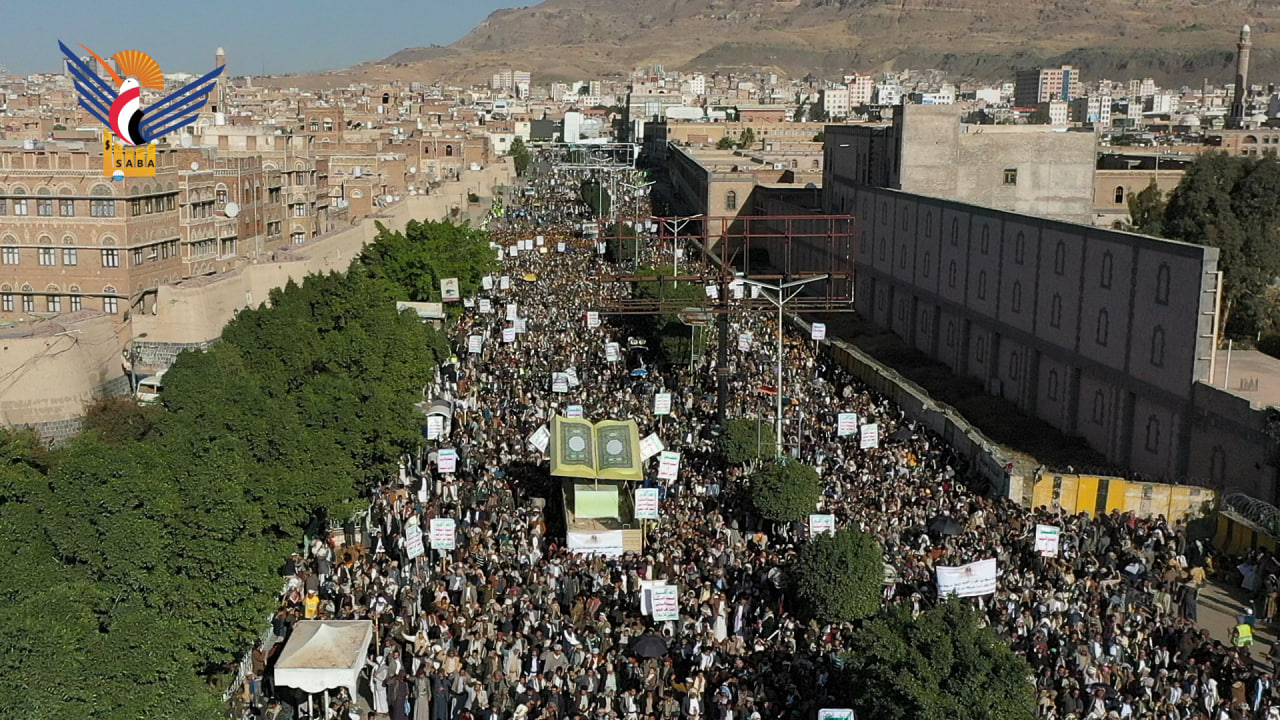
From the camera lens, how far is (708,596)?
20.2m

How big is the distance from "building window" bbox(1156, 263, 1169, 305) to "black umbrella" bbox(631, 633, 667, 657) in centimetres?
1632

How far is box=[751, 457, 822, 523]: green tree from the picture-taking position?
23.6m

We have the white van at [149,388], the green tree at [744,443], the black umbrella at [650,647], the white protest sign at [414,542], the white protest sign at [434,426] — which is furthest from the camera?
the white van at [149,388]

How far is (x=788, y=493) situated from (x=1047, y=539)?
4.48 meters

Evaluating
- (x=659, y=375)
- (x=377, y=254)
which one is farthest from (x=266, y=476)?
(x=377, y=254)

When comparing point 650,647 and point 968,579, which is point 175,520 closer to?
point 650,647

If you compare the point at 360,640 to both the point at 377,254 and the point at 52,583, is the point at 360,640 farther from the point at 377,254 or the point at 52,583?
the point at 377,254

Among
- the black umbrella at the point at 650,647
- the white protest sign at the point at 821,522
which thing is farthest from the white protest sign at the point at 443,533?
the white protest sign at the point at 821,522

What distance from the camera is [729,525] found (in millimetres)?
25062

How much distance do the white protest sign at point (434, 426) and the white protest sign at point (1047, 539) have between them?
12.9 meters

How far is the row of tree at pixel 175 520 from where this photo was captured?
13.8 meters

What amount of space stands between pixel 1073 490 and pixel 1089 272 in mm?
9152

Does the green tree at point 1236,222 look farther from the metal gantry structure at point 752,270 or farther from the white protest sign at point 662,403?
the white protest sign at point 662,403

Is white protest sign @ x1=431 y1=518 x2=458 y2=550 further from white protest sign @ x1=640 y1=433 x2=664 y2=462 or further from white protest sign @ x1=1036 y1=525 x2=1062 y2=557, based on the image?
white protest sign @ x1=1036 y1=525 x2=1062 y2=557
